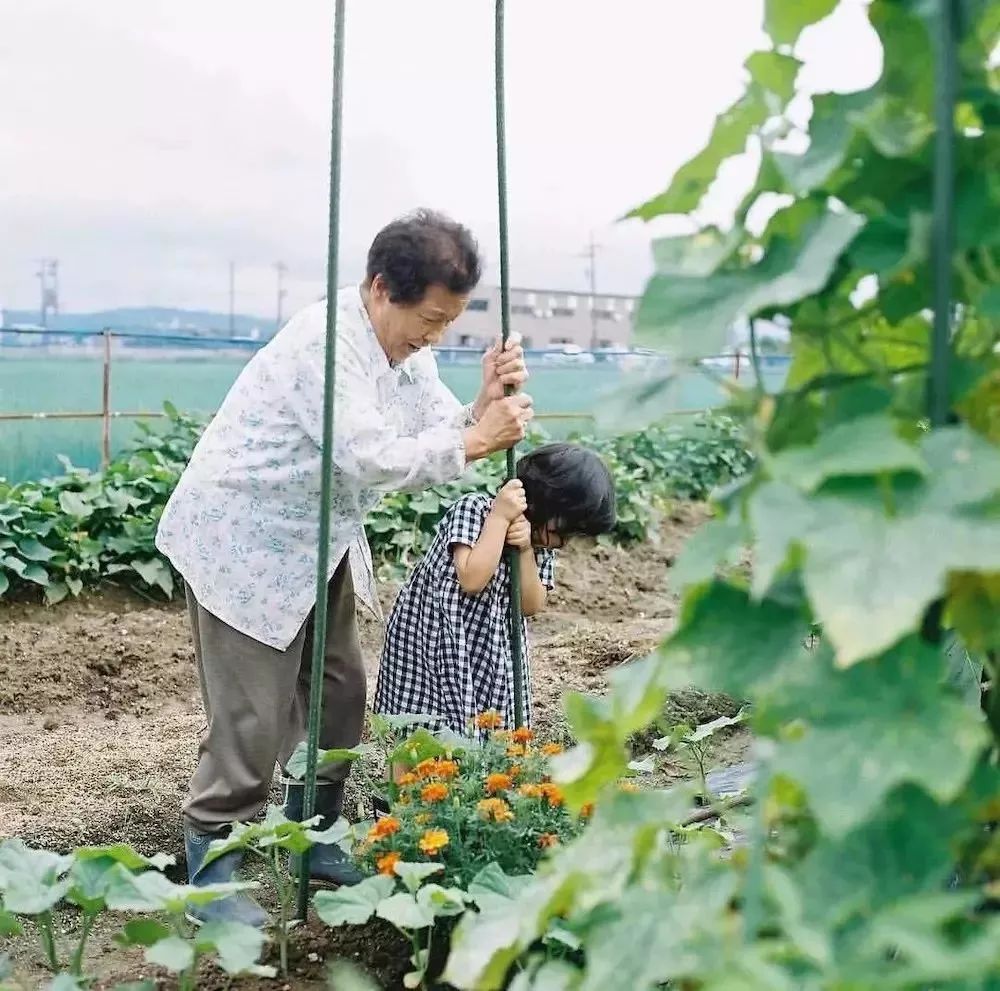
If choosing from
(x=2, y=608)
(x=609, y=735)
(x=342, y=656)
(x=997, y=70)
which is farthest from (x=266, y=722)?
(x=2, y=608)

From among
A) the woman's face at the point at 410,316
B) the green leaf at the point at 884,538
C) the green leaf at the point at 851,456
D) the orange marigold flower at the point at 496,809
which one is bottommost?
the orange marigold flower at the point at 496,809

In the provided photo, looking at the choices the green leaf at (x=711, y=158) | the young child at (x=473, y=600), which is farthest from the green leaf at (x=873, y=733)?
the young child at (x=473, y=600)

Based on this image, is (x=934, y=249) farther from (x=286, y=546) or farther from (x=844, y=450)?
(x=286, y=546)

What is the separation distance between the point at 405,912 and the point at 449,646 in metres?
Result: 1.27

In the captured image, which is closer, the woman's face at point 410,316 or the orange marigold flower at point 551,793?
the orange marigold flower at point 551,793

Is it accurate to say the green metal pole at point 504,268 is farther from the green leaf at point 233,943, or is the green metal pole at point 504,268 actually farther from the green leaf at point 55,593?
the green leaf at point 55,593

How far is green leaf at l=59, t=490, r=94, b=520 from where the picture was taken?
20.0 ft

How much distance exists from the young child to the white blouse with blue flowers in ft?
0.85

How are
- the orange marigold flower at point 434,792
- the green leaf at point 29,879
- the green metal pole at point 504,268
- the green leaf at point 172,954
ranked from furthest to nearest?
the green metal pole at point 504,268 → the orange marigold flower at point 434,792 → the green leaf at point 29,879 → the green leaf at point 172,954

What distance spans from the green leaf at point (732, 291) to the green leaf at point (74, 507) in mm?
5507

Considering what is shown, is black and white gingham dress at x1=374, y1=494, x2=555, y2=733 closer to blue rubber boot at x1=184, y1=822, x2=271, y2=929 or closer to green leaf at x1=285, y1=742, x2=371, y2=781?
green leaf at x1=285, y1=742, x2=371, y2=781

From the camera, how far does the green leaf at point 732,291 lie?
2.91ft

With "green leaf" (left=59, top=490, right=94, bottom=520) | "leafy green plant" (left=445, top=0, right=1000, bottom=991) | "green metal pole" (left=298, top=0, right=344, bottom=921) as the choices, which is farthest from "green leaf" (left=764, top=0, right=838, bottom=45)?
"green leaf" (left=59, top=490, right=94, bottom=520)

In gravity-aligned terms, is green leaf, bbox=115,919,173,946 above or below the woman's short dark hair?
below
